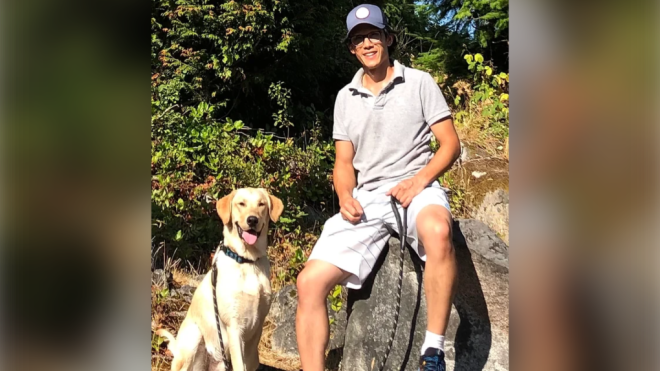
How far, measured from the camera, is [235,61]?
643 cm

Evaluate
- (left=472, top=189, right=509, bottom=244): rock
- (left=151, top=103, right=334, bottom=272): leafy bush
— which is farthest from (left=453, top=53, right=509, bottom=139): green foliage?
(left=151, top=103, right=334, bottom=272): leafy bush

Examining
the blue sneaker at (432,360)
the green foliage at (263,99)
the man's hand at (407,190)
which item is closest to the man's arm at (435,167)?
the man's hand at (407,190)

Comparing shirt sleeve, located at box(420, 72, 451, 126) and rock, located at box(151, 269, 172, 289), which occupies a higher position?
shirt sleeve, located at box(420, 72, 451, 126)

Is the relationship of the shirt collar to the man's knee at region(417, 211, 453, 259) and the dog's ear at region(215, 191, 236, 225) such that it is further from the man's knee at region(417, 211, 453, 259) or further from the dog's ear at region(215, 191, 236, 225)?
the dog's ear at region(215, 191, 236, 225)

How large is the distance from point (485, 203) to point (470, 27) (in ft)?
11.2

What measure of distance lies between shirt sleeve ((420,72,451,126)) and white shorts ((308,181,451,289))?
13.4 inches

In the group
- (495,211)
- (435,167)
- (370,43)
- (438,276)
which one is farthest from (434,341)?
(495,211)

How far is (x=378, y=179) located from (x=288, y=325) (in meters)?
1.58

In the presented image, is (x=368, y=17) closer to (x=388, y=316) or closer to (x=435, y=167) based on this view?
(x=435, y=167)

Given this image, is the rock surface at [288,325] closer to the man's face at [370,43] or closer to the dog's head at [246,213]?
the dog's head at [246,213]

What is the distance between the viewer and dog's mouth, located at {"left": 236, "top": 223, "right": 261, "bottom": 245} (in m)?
2.86

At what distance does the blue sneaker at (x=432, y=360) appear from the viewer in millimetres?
2289
